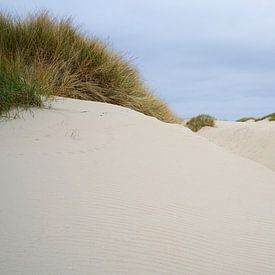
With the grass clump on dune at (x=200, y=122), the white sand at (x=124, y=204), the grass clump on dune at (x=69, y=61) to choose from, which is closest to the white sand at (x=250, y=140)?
the grass clump on dune at (x=200, y=122)

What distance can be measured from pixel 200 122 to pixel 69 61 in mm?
8222

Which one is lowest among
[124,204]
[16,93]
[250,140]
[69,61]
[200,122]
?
[124,204]

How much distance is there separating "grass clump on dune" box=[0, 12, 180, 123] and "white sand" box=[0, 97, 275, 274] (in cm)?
174

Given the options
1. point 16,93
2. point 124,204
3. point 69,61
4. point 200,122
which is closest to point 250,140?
point 200,122

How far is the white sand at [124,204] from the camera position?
190cm

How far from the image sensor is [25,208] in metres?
2.29

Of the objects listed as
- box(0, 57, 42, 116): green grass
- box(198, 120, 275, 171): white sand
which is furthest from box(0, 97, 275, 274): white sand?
box(198, 120, 275, 171): white sand

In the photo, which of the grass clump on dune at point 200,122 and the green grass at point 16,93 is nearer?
the green grass at point 16,93

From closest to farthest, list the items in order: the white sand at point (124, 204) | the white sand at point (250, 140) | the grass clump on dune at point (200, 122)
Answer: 1. the white sand at point (124, 204)
2. the white sand at point (250, 140)
3. the grass clump on dune at point (200, 122)

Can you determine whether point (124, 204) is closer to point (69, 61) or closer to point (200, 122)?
point (69, 61)

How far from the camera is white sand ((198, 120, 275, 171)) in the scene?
27.6ft

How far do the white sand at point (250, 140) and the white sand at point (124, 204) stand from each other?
A: 4324mm

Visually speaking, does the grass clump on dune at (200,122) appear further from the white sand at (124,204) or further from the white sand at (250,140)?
the white sand at (124,204)

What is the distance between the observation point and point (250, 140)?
992 cm
